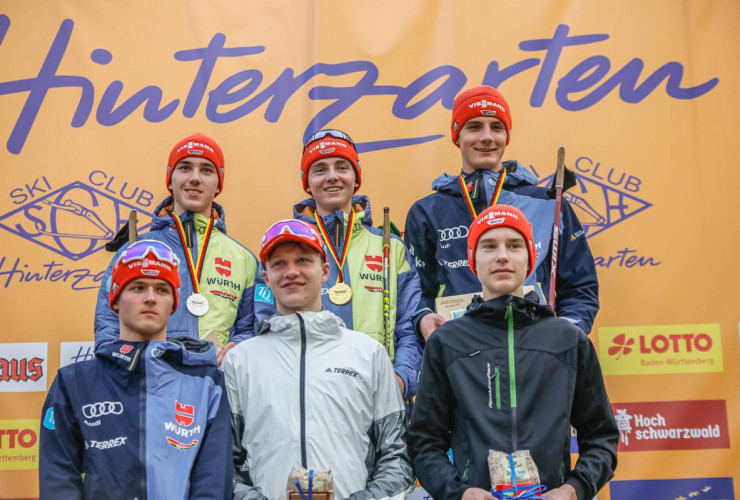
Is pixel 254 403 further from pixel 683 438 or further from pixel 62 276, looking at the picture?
pixel 683 438

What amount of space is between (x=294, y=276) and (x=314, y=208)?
0.91 metres

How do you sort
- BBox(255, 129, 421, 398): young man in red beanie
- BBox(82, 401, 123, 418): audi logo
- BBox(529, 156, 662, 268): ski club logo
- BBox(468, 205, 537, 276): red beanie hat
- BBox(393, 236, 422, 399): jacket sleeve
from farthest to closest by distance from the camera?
1. BBox(529, 156, 662, 268): ski club logo
2. BBox(255, 129, 421, 398): young man in red beanie
3. BBox(393, 236, 422, 399): jacket sleeve
4. BBox(468, 205, 537, 276): red beanie hat
5. BBox(82, 401, 123, 418): audi logo

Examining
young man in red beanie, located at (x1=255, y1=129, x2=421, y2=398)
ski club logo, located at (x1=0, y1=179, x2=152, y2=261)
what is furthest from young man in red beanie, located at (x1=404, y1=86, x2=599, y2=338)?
ski club logo, located at (x1=0, y1=179, x2=152, y2=261)

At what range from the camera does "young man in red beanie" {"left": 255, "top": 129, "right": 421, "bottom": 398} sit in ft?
11.6

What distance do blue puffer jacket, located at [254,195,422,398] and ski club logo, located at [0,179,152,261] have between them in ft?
4.56

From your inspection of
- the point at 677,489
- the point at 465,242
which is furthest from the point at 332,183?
the point at 677,489

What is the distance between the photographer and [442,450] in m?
2.83

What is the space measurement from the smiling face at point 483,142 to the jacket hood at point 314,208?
19.6 inches

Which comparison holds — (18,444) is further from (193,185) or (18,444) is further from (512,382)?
(512,382)

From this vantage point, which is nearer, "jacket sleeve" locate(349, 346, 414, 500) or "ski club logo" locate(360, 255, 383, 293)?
"jacket sleeve" locate(349, 346, 414, 500)

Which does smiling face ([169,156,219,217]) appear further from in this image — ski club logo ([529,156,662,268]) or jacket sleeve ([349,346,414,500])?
ski club logo ([529,156,662,268])

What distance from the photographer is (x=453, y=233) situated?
3744 millimetres

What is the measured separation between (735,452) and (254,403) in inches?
110

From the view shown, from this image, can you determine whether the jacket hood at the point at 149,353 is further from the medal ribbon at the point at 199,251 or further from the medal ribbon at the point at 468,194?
the medal ribbon at the point at 468,194
